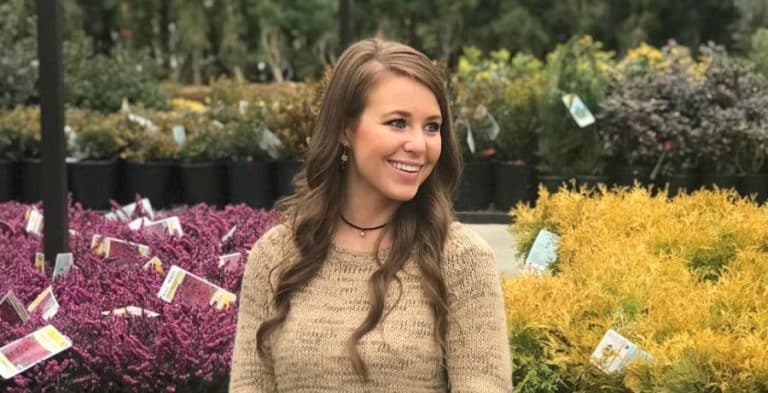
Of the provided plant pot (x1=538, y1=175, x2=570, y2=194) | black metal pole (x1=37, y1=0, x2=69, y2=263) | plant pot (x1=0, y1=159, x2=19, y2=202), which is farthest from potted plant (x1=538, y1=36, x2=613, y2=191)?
black metal pole (x1=37, y1=0, x2=69, y2=263)

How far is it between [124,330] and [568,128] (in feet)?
19.8

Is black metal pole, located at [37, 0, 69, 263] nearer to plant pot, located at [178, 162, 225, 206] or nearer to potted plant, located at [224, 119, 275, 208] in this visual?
potted plant, located at [224, 119, 275, 208]

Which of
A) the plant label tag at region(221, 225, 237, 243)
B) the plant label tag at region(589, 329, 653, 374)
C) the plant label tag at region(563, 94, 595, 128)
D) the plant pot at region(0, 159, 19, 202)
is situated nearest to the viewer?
the plant label tag at region(589, 329, 653, 374)

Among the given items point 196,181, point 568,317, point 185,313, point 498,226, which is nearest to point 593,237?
point 568,317

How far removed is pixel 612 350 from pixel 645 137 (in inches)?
232

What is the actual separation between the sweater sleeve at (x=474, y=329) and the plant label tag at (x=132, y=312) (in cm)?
160

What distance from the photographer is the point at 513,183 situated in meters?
9.28

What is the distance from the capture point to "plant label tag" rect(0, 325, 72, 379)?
3271mm

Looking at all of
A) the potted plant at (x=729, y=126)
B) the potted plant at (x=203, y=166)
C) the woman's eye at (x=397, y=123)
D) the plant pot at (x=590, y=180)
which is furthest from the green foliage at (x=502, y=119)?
the woman's eye at (x=397, y=123)

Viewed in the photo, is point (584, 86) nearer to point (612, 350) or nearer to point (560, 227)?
point (560, 227)

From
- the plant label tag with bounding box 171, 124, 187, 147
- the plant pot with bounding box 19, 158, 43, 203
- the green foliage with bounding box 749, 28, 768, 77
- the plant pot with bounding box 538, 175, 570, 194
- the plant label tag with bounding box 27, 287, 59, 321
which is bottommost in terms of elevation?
the plant pot with bounding box 19, 158, 43, 203

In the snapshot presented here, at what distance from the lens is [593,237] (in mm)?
4262

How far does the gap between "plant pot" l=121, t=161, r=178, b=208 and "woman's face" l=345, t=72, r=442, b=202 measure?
318 inches

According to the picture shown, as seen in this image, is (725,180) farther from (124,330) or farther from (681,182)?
(124,330)
